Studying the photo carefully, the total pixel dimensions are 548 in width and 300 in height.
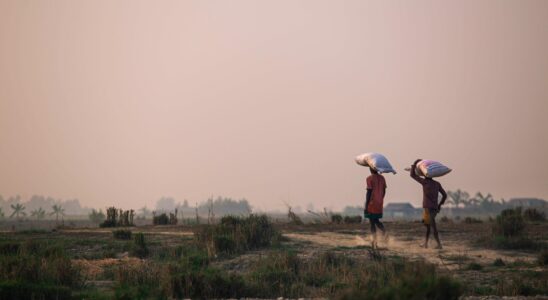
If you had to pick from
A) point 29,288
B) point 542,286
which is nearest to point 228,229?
point 29,288

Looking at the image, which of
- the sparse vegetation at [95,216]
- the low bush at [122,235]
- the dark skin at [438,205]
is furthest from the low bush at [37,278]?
the sparse vegetation at [95,216]

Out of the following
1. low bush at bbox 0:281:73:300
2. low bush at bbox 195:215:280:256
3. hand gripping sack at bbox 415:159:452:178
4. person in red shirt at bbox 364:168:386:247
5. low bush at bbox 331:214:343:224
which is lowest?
low bush at bbox 0:281:73:300

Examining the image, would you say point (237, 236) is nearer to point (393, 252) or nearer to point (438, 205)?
point (393, 252)

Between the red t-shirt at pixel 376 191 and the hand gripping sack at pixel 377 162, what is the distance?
231 mm

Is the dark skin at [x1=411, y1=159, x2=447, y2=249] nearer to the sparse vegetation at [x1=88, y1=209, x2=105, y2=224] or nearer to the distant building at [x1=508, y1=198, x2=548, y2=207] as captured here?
the sparse vegetation at [x1=88, y1=209, x2=105, y2=224]

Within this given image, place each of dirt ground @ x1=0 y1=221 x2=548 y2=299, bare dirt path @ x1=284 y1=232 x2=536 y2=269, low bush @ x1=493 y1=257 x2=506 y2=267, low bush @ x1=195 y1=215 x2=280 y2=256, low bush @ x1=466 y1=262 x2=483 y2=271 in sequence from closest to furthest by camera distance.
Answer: dirt ground @ x1=0 y1=221 x2=548 y2=299, low bush @ x1=466 y1=262 x2=483 y2=271, low bush @ x1=493 y1=257 x2=506 y2=267, bare dirt path @ x1=284 y1=232 x2=536 y2=269, low bush @ x1=195 y1=215 x2=280 y2=256

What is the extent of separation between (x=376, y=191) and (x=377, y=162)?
2.71 feet

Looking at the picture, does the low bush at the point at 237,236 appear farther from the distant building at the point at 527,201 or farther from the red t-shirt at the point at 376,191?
the distant building at the point at 527,201

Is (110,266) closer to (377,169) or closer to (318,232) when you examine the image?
(377,169)

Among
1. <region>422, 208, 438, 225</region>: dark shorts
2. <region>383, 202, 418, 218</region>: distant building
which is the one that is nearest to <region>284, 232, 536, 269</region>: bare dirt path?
<region>422, 208, 438, 225</region>: dark shorts

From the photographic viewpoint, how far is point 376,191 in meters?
17.4

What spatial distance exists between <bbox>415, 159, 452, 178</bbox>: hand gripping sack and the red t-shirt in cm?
106

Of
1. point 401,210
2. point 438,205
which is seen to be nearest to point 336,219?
point 438,205

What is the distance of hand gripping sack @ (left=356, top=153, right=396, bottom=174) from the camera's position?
17.6 m
